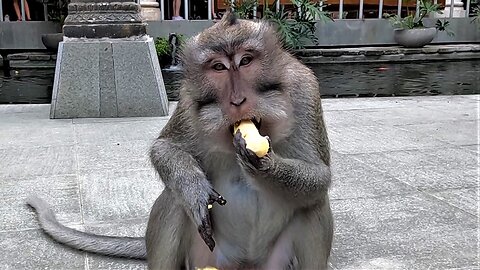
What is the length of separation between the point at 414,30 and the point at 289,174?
640 inches

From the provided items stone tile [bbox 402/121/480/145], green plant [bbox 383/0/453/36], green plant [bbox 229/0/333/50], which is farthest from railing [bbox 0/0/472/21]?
stone tile [bbox 402/121/480/145]

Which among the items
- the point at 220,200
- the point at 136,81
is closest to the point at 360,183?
the point at 220,200

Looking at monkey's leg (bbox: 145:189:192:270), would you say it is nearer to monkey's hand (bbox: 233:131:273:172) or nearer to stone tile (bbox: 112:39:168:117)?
monkey's hand (bbox: 233:131:273:172)

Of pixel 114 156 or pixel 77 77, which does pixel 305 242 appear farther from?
pixel 77 77

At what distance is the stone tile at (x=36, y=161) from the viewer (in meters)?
5.09

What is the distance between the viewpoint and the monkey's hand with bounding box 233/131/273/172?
92.1 inches

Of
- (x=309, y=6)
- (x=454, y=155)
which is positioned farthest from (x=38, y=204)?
(x=309, y=6)

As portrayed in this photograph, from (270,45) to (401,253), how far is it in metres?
1.59

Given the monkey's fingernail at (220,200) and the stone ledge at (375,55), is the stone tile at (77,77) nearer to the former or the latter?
the monkey's fingernail at (220,200)

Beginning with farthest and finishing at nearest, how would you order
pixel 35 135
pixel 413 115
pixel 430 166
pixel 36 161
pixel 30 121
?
pixel 413 115
pixel 30 121
pixel 35 135
pixel 36 161
pixel 430 166

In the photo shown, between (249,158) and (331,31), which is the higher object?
(249,158)

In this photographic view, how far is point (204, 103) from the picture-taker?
2.54 m

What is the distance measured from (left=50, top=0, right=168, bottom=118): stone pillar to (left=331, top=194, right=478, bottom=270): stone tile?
12.7 ft

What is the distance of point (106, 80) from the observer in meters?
7.55
